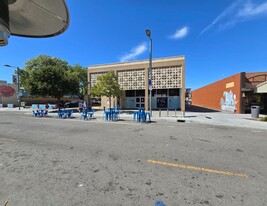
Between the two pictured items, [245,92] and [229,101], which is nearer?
[245,92]

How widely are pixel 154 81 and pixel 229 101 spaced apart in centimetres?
1106

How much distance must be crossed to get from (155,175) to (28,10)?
3.79m

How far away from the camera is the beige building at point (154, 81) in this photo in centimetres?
2262

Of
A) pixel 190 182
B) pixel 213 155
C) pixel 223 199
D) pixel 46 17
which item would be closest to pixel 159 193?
pixel 190 182

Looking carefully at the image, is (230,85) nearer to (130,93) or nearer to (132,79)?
(132,79)

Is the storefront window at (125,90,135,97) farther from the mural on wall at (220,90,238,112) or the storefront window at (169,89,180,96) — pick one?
the mural on wall at (220,90,238,112)

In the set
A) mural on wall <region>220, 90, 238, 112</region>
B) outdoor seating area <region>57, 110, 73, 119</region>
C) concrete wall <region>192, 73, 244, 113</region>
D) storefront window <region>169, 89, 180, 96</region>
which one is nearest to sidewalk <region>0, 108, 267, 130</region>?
outdoor seating area <region>57, 110, 73, 119</region>

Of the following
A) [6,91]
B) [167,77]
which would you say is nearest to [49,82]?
[167,77]

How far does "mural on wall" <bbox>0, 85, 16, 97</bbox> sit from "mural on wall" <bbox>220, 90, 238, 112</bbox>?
49.0 meters

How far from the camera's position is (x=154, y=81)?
947 inches

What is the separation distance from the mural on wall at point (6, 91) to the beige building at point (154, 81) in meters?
27.3

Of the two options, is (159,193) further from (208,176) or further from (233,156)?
(233,156)

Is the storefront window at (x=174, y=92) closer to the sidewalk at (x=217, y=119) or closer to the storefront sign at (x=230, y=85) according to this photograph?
the storefront sign at (x=230, y=85)

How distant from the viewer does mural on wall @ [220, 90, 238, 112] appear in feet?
67.2
